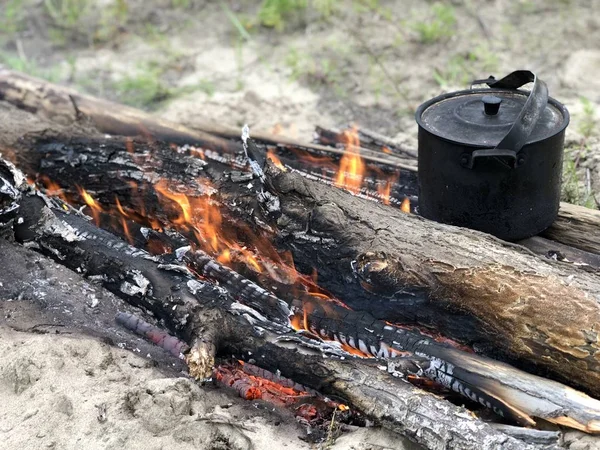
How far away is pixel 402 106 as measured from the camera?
213 inches

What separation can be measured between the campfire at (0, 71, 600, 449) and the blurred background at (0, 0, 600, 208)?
1724mm

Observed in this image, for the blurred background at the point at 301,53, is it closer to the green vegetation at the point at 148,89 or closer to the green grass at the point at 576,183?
the green vegetation at the point at 148,89

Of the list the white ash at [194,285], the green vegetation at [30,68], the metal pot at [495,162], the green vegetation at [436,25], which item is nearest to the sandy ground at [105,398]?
the white ash at [194,285]

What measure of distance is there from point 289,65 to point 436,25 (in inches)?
51.3

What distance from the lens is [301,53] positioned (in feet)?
20.2

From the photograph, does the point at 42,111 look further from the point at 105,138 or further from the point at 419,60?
the point at 419,60

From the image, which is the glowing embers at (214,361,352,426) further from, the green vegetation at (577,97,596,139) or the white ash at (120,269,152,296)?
the green vegetation at (577,97,596,139)

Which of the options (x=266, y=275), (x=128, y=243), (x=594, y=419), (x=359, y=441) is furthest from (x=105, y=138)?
(x=594, y=419)

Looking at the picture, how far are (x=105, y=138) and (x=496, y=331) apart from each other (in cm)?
223

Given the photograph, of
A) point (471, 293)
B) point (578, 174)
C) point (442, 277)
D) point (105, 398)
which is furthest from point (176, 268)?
point (578, 174)

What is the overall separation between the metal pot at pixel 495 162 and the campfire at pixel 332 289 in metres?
0.16

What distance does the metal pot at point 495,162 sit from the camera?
264cm

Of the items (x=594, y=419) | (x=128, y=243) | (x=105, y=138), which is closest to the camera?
(x=594, y=419)

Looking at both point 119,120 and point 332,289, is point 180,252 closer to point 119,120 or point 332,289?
point 332,289
